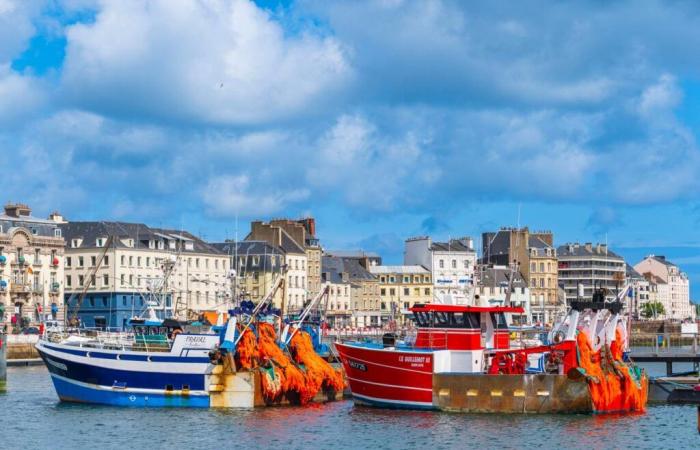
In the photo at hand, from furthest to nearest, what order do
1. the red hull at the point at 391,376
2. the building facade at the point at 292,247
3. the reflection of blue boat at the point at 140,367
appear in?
the building facade at the point at 292,247
the reflection of blue boat at the point at 140,367
the red hull at the point at 391,376

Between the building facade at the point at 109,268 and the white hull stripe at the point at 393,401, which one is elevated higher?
the building facade at the point at 109,268

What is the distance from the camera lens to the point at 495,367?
50.5m

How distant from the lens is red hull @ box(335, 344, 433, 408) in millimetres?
50375

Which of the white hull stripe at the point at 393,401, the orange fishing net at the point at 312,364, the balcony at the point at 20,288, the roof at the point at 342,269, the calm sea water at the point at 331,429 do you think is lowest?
the calm sea water at the point at 331,429

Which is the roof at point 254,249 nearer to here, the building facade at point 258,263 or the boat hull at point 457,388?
the building facade at point 258,263

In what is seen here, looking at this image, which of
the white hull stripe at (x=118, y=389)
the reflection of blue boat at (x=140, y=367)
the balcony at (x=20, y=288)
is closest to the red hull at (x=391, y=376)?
the reflection of blue boat at (x=140, y=367)

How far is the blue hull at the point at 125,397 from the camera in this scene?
53.1 m

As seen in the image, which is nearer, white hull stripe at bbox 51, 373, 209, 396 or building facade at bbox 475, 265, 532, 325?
white hull stripe at bbox 51, 373, 209, 396

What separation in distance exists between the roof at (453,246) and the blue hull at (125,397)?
107 metres

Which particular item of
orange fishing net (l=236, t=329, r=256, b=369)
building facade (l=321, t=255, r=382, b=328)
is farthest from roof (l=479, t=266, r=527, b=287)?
orange fishing net (l=236, t=329, r=256, b=369)

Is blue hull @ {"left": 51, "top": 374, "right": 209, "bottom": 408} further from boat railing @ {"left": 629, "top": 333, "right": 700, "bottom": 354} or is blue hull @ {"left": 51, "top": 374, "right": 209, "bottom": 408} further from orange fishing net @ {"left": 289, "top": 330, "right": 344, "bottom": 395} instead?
boat railing @ {"left": 629, "top": 333, "right": 700, "bottom": 354}

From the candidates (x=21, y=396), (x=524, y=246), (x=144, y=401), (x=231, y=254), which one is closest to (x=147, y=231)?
(x=231, y=254)

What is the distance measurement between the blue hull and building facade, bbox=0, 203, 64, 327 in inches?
2313

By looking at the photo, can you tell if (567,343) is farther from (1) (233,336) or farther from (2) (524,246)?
(2) (524,246)
